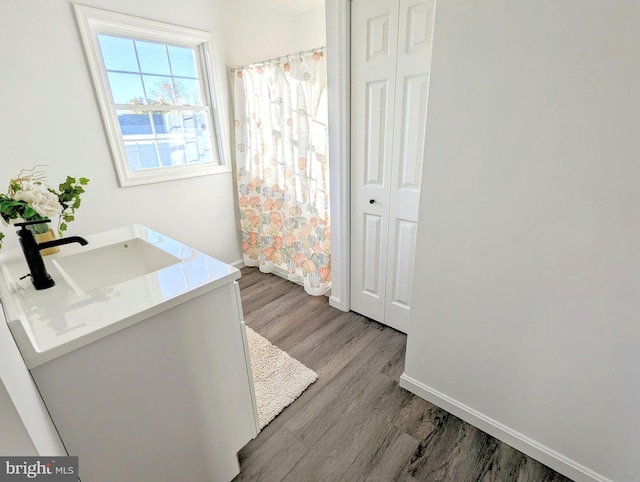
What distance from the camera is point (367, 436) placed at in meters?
1.48

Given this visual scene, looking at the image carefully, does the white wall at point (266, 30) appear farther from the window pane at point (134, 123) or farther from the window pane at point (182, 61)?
the window pane at point (134, 123)

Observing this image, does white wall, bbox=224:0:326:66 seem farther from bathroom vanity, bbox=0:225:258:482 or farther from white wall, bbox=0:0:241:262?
bathroom vanity, bbox=0:225:258:482

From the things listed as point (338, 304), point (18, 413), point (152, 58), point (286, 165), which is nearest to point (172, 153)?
point (152, 58)

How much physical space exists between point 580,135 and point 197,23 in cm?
272

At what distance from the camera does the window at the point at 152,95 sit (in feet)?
6.90

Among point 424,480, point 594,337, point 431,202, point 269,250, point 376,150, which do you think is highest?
point 376,150

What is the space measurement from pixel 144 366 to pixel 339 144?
5.46 ft

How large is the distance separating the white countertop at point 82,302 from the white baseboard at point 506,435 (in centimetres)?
123

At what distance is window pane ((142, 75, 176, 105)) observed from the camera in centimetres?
238

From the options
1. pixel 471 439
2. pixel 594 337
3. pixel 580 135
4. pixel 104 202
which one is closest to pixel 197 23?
pixel 104 202

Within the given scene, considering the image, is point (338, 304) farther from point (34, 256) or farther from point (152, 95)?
point (152, 95)

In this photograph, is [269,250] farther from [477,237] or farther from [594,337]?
[594,337]

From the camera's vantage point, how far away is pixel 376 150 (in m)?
1.94

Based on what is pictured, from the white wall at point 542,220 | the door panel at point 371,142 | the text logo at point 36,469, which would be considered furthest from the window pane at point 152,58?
the text logo at point 36,469
